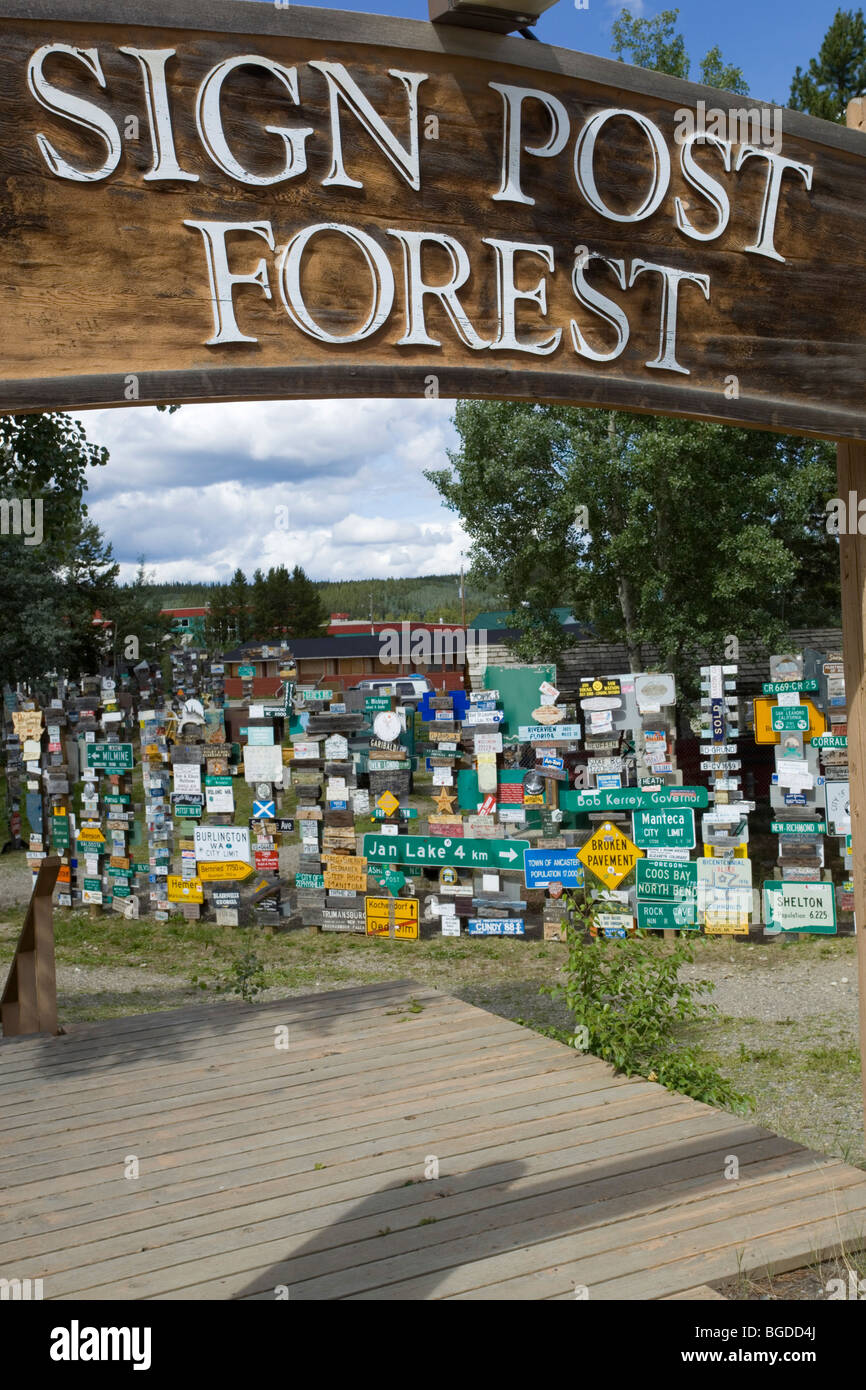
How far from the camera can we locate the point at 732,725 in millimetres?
11758

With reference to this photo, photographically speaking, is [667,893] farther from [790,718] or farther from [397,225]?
[397,225]

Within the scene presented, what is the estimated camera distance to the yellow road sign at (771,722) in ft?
37.6

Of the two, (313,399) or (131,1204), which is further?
(131,1204)

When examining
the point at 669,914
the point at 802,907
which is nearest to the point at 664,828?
the point at 669,914

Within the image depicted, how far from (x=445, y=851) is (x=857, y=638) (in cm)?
884

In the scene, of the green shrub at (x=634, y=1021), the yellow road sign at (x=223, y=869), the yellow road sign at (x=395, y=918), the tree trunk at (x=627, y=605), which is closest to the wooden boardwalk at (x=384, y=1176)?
the green shrub at (x=634, y=1021)

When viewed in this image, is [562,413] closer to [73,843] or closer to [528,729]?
[528,729]

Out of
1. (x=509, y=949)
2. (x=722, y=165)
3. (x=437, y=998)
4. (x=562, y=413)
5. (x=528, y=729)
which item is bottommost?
(x=509, y=949)

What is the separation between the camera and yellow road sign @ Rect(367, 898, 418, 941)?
12.0 meters

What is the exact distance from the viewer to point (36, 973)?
228 inches

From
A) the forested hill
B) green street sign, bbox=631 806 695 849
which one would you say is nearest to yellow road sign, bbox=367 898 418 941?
green street sign, bbox=631 806 695 849

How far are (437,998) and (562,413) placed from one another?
14.3 meters

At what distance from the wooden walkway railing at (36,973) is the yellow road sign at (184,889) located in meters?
6.92
